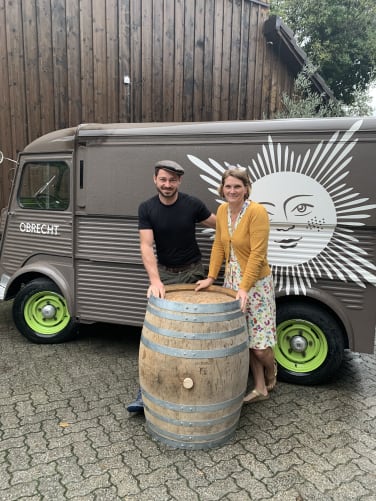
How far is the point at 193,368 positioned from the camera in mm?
2471

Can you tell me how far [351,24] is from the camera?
10.9m

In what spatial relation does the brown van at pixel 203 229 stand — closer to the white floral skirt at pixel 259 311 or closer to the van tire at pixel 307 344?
the van tire at pixel 307 344

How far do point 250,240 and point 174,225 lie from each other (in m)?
0.59

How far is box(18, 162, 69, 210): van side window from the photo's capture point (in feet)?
13.6

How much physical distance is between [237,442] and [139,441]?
674mm

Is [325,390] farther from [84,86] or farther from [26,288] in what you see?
[84,86]

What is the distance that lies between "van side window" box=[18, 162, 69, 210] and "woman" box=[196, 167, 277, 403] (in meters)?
1.95

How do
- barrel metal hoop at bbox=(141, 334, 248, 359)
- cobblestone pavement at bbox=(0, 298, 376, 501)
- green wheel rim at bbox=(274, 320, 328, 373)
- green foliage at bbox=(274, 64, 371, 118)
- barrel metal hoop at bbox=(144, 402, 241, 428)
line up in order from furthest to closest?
green foliage at bbox=(274, 64, 371, 118) → green wheel rim at bbox=(274, 320, 328, 373) → barrel metal hoop at bbox=(144, 402, 241, 428) → barrel metal hoop at bbox=(141, 334, 248, 359) → cobblestone pavement at bbox=(0, 298, 376, 501)

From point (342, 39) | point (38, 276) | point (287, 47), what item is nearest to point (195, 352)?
point (38, 276)

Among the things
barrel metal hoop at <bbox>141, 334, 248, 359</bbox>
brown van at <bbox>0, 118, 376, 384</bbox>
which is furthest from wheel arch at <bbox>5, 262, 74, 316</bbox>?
barrel metal hoop at <bbox>141, 334, 248, 359</bbox>

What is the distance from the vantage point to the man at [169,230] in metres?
2.88

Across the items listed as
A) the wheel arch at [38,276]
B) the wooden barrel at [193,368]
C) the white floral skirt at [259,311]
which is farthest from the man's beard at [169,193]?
the wheel arch at [38,276]

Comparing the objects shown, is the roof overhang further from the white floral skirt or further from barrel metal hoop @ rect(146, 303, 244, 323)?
barrel metal hoop @ rect(146, 303, 244, 323)

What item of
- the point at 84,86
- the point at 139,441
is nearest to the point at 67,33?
the point at 84,86
